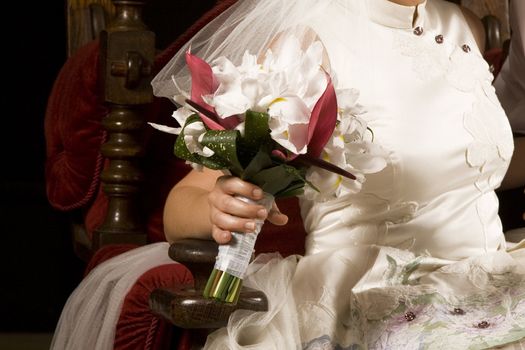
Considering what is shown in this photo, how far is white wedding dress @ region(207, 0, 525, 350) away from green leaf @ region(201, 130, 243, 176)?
0.30 meters

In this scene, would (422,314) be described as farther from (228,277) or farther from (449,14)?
(449,14)

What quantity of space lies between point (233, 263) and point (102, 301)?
1.58ft

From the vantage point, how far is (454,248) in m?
1.76

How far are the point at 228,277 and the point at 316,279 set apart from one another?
0.94 feet

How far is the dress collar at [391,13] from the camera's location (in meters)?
1.75

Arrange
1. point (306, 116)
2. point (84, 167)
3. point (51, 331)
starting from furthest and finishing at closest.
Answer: point (51, 331)
point (84, 167)
point (306, 116)

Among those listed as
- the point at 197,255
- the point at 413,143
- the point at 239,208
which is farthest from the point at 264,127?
the point at 413,143

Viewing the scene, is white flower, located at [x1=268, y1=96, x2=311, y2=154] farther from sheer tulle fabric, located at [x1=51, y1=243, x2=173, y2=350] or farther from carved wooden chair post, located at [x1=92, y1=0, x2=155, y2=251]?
carved wooden chair post, located at [x1=92, y1=0, x2=155, y2=251]

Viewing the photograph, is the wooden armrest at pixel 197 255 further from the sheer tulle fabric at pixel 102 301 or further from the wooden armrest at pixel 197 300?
the sheer tulle fabric at pixel 102 301

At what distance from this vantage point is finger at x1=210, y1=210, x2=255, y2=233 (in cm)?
136

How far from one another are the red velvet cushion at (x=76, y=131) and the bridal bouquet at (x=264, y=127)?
3.40 feet

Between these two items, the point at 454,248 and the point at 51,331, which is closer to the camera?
the point at 454,248

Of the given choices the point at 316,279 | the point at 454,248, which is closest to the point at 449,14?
the point at 454,248

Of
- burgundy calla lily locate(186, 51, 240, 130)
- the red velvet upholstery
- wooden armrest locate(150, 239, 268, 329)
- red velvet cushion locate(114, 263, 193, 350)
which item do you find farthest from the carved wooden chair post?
burgundy calla lily locate(186, 51, 240, 130)
